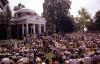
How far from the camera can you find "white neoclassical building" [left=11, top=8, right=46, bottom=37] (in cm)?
5891

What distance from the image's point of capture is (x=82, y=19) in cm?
9125

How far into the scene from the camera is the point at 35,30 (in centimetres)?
6338

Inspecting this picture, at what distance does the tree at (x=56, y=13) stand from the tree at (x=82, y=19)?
10912 millimetres

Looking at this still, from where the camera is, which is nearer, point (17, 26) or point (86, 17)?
point (17, 26)

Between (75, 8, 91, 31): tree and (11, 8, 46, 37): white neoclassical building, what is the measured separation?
2849cm

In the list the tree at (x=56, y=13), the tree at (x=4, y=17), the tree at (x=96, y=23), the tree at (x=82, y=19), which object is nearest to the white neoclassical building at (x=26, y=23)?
the tree at (x=4, y=17)

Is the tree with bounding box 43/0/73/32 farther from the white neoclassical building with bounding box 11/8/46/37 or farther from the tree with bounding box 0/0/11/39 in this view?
the tree with bounding box 0/0/11/39

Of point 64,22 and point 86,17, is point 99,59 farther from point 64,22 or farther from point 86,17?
point 86,17

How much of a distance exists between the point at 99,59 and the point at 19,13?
150 ft

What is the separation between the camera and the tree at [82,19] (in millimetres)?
89750

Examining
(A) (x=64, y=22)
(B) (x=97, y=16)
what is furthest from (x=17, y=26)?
(B) (x=97, y=16)

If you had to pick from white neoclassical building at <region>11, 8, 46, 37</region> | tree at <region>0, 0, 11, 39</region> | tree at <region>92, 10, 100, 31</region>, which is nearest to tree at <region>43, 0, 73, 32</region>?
tree at <region>92, 10, 100, 31</region>

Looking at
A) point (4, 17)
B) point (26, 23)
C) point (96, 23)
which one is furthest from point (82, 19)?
point (4, 17)

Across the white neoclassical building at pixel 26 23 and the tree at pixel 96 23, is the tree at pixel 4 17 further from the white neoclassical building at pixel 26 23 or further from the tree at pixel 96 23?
the tree at pixel 96 23
